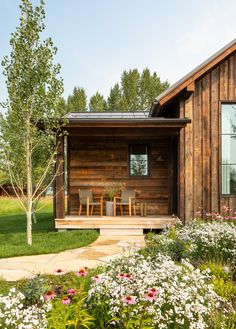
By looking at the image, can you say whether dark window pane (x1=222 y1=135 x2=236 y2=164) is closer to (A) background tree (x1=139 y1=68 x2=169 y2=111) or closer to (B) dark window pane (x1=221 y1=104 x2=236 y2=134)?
(B) dark window pane (x1=221 y1=104 x2=236 y2=134)

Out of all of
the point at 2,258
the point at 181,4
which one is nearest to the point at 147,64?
the point at 181,4

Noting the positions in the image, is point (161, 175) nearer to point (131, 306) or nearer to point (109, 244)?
point (109, 244)

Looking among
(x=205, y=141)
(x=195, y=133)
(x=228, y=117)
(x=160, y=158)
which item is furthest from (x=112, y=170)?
(x=228, y=117)

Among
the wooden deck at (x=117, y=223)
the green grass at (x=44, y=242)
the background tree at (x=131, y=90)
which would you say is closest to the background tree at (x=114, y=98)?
the background tree at (x=131, y=90)

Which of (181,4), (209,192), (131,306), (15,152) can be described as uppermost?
(181,4)

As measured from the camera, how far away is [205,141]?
7.72 metres

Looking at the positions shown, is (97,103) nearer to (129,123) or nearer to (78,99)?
(78,99)

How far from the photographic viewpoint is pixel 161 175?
9266mm

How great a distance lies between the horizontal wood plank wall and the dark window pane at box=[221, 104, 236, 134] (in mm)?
1996

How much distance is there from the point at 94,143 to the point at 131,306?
7.18m

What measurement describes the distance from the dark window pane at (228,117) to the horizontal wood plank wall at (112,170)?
6.55 feet

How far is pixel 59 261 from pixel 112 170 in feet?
15.4

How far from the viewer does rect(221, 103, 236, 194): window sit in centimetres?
776

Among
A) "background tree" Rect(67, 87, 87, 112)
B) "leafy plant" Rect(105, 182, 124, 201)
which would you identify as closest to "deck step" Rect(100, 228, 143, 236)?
"leafy plant" Rect(105, 182, 124, 201)
